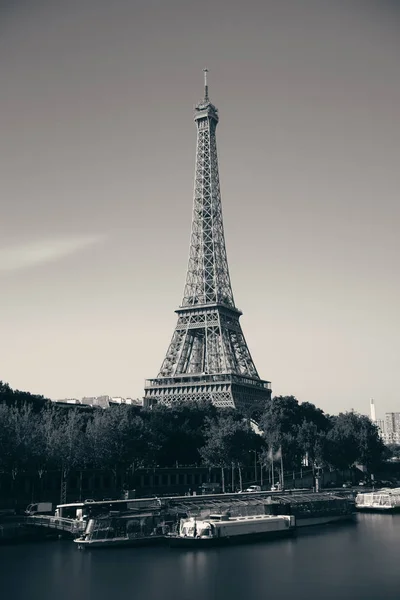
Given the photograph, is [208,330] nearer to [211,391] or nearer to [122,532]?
[211,391]

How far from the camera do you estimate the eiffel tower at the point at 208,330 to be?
486ft

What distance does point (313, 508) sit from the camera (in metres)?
88.4

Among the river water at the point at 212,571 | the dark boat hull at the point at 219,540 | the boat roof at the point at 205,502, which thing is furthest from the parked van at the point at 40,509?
the dark boat hull at the point at 219,540

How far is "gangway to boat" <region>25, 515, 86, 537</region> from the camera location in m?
71.8

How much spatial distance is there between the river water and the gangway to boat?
167 cm

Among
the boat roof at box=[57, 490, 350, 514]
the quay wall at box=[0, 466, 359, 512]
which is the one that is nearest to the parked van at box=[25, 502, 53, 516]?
the boat roof at box=[57, 490, 350, 514]

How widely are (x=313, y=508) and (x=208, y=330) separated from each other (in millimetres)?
67745

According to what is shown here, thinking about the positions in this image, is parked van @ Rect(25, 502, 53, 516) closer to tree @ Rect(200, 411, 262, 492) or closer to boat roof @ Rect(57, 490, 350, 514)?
boat roof @ Rect(57, 490, 350, 514)

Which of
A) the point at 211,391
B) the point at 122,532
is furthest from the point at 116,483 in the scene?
the point at 211,391

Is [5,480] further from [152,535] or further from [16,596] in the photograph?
[16,596]

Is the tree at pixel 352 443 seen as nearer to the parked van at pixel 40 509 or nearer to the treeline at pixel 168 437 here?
the treeline at pixel 168 437

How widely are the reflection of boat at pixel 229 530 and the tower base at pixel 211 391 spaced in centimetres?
6737

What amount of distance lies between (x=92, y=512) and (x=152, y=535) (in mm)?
8022

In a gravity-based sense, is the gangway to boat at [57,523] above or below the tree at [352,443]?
below
